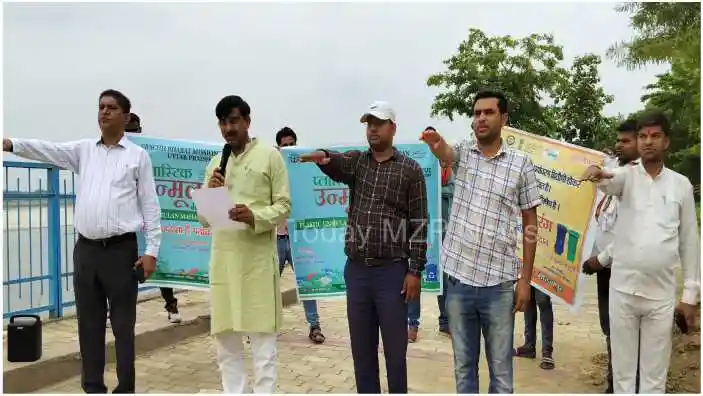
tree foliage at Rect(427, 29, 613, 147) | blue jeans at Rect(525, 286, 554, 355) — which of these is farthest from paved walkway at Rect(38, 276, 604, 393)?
tree foliage at Rect(427, 29, 613, 147)

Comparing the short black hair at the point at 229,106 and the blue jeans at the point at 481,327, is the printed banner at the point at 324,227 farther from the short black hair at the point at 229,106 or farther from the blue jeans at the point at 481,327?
the blue jeans at the point at 481,327

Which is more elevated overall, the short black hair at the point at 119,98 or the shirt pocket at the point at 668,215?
the short black hair at the point at 119,98

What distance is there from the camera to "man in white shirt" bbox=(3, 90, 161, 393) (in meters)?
3.68

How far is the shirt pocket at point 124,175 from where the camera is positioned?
372 centimetres

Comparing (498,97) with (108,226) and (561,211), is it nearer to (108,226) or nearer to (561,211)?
(561,211)

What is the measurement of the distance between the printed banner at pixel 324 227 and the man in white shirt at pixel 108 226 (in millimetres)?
1948

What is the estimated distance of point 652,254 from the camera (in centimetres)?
332

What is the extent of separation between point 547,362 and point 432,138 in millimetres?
2912

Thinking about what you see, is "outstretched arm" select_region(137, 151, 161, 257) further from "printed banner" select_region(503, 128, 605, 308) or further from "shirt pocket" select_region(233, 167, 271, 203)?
"printed banner" select_region(503, 128, 605, 308)

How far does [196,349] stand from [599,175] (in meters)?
4.06

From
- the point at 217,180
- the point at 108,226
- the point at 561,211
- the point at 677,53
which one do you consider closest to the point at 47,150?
the point at 108,226

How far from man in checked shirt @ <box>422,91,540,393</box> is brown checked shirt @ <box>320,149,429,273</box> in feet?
0.69

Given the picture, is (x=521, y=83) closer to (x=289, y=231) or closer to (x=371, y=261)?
(x=289, y=231)

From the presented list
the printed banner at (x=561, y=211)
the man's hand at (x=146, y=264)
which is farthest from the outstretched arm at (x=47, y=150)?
the printed banner at (x=561, y=211)
